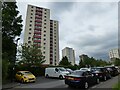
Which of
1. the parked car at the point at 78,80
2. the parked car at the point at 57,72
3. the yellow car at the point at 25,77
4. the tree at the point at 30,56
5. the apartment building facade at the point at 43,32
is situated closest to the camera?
the parked car at the point at 78,80

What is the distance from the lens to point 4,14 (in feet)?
81.7

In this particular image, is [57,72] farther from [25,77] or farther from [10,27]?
[10,27]

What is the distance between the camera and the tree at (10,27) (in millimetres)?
25094

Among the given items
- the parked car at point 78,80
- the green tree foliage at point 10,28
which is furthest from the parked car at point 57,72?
the parked car at point 78,80

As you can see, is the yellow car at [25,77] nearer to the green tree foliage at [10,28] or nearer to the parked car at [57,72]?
the green tree foliage at [10,28]

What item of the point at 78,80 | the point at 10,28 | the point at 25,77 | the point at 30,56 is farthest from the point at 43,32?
the point at 78,80

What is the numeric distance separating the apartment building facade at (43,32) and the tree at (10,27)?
212 ft

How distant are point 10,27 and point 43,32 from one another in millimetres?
72885

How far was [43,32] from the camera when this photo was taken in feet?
324

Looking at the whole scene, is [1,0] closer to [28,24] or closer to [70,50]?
[28,24]

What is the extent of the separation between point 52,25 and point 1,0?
3289 inches

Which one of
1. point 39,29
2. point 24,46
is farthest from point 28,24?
point 24,46

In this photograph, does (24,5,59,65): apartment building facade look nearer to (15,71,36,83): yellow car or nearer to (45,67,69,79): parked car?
(45,67,69,79): parked car

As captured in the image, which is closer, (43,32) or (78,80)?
(78,80)
